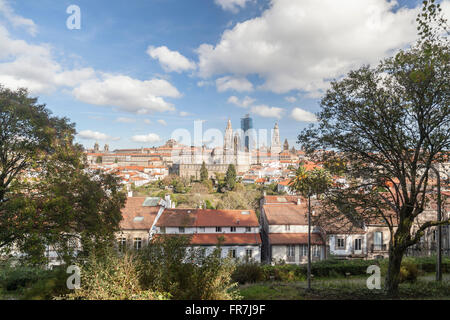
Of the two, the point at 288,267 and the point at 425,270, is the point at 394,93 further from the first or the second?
the point at 425,270

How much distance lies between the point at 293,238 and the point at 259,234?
3.36 meters

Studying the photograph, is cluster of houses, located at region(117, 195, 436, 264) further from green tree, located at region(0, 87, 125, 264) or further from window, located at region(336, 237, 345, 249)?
green tree, located at region(0, 87, 125, 264)

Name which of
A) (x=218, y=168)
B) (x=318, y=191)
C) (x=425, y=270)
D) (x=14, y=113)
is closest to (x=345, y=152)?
(x=318, y=191)

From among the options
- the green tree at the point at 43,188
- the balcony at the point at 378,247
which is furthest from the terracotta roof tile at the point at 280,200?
the green tree at the point at 43,188

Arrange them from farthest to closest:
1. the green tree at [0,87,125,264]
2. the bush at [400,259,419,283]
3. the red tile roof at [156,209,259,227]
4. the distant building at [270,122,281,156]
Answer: the distant building at [270,122,281,156]
the red tile roof at [156,209,259,227]
the bush at [400,259,419,283]
the green tree at [0,87,125,264]

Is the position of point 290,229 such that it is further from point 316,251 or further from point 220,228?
point 220,228

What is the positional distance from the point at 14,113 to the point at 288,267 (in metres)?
16.7

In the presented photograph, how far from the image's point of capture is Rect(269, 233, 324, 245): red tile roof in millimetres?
23234

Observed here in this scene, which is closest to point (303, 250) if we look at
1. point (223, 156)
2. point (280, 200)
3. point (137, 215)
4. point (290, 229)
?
point (290, 229)

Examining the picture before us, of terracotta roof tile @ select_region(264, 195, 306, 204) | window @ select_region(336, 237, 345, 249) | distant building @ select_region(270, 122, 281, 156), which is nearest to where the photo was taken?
window @ select_region(336, 237, 345, 249)

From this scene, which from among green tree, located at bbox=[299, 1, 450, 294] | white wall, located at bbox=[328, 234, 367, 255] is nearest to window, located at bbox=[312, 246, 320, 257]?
white wall, located at bbox=[328, 234, 367, 255]

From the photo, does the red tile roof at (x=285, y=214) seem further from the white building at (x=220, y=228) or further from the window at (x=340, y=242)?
the window at (x=340, y=242)

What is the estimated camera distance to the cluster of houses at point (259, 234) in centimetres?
2320

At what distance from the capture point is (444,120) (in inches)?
346
